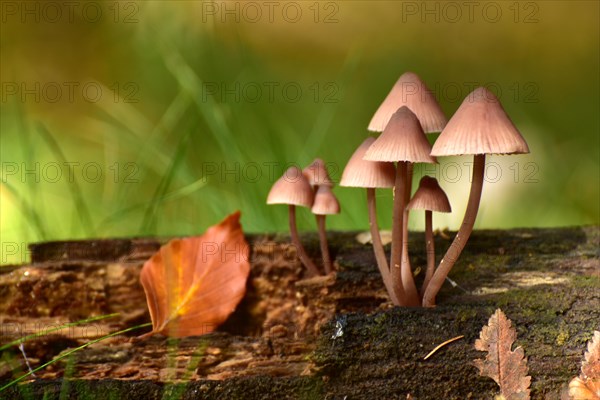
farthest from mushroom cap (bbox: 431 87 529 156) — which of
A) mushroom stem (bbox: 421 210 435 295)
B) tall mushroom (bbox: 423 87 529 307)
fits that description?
mushroom stem (bbox: 421 210 435 295)

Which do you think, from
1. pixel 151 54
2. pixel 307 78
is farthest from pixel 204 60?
pixel 307 78

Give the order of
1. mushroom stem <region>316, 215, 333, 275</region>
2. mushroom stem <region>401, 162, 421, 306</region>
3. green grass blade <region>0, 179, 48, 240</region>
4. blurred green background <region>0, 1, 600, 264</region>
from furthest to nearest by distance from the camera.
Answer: blurred green background <region>0, 1, 600, 264</region> → green grass blade <region>0, 179, 48, 240</region> → mushroom stem <region>316, 215, 333, 275</region> → mushroom stem <region>401, 162, 421, 306</region>

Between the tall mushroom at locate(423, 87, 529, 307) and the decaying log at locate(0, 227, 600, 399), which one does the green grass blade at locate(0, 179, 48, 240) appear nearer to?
the decaying log at locate(0, 227, 600, 399)

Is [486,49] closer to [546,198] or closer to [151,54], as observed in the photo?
[546,198]

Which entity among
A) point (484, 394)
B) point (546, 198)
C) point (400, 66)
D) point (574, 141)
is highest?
point (400, 66)

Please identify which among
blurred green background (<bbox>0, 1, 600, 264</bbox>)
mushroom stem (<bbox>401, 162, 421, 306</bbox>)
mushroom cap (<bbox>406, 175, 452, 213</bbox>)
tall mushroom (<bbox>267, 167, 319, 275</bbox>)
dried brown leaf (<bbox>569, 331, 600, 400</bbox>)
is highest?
blurred green background (<bbox>0, 1, 600, 264</bbox>)

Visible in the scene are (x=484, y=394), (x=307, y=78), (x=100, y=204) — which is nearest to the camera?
(x=484, y=394)
